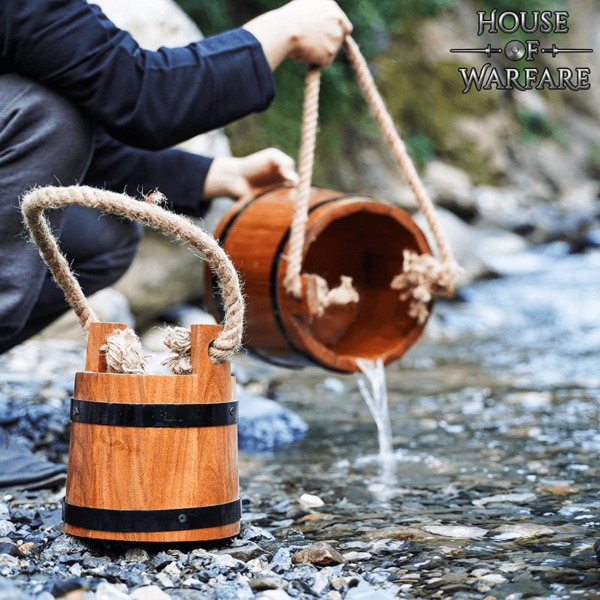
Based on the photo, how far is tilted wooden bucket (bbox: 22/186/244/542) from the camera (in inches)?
40.0

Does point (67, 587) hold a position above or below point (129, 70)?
below

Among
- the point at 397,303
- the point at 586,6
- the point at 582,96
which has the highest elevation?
the point at 586,6

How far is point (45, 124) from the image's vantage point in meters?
1.34

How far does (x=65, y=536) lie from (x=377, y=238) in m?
1.24

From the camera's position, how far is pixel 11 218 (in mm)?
1295

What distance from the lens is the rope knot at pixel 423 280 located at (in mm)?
1675

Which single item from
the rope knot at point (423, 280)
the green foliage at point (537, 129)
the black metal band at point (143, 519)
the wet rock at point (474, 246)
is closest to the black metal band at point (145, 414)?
the black metal band at point (143, 519)

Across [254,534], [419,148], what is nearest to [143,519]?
[254,534]

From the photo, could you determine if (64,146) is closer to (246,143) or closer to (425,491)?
(425,491)

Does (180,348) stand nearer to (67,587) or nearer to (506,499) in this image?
(67,587)

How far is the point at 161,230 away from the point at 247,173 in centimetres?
88

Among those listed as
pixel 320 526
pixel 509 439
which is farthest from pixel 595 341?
pixel 320 526

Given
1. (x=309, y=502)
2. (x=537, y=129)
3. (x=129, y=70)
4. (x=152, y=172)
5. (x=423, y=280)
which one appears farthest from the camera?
(x=537, y=129)

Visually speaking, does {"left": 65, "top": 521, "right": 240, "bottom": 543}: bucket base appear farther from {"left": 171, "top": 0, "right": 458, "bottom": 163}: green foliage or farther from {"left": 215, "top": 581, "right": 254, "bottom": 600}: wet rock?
{"left": 171, "top": 0, "right": 458, "bottom": 163}: green foliage
